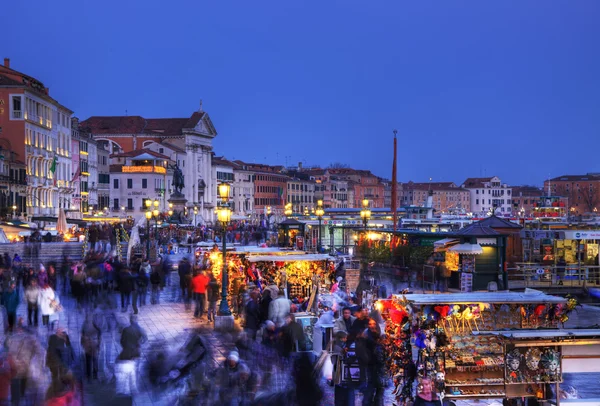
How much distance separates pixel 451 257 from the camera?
26359 millimetres

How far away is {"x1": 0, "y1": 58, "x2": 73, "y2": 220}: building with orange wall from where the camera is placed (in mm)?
53969

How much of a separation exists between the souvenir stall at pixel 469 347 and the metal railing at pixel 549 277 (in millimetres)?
15358

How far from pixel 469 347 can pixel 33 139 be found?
163 ft

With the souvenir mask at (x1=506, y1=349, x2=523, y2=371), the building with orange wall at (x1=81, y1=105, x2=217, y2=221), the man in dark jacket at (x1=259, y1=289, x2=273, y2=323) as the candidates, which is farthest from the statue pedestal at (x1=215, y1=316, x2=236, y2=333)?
the building with orange wall at (x1=81, y1=105, x2=217, y2=221)

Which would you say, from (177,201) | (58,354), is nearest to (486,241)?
(58,354)

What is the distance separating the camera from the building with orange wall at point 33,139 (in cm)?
5397

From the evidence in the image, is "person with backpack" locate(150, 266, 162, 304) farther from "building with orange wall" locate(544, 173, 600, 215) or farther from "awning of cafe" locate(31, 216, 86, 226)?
"building with orange wall" locate(544, 173, 600, 215)

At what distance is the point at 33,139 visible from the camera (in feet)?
185

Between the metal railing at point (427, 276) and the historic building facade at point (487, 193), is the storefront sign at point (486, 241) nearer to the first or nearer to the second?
the metal railing at point (427, 276)

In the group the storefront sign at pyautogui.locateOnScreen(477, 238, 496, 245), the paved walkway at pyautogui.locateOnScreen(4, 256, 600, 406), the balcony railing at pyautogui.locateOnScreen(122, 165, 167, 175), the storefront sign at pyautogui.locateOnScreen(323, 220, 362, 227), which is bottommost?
the paved walkway at pyautogui.locateOnScreen(4, 256, 600, 406)

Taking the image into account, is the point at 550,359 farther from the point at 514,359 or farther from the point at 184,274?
the point at 184,274

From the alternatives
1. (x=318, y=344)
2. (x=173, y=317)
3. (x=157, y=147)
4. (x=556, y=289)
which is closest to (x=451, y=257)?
(x=556, y=289)

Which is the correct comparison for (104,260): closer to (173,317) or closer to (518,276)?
(173,317)

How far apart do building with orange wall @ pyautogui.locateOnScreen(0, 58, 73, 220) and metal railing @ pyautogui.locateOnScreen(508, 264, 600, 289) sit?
96.5 feet
